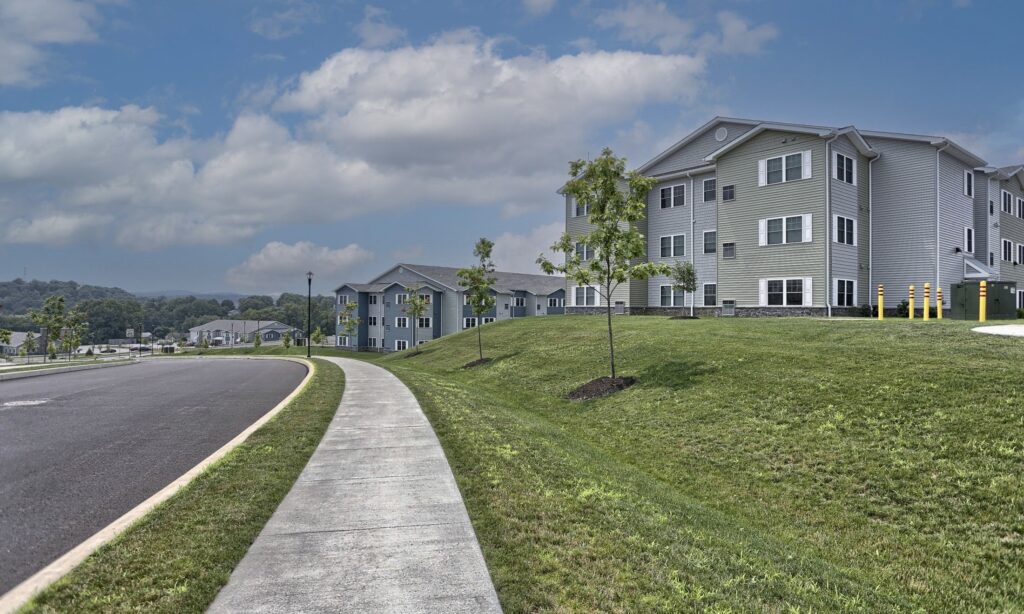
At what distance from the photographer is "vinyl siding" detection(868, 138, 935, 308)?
2723 cm

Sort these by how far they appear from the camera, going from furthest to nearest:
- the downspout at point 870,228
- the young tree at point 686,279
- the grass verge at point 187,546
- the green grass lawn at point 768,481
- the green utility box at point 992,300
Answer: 1. the young tree at point 686,279
2. the downspout at point 870,228
3. the green utility box at point 992,300
4. the green grass lawn at point 768,481
5. the grass verge at point 187,546

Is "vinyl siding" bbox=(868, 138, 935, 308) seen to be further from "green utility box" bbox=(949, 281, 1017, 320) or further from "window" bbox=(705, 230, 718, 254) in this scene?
"window" bbox=(705, 230, 718, 254)

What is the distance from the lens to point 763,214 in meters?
29.2

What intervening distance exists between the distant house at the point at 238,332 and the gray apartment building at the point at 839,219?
111 metres

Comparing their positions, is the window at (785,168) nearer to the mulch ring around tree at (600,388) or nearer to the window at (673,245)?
the window at (673,245)

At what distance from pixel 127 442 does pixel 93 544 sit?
5.09m

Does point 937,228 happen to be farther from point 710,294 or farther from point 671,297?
point 671,297

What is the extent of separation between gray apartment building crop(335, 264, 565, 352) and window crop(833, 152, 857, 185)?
38986 millimetres

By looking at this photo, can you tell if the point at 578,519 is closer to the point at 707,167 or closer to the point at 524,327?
the point at 524,327

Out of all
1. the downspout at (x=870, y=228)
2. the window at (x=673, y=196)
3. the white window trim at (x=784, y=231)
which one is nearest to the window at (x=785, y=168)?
the white window trim at (x=784, y=231)

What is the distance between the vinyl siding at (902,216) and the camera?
1072 inches

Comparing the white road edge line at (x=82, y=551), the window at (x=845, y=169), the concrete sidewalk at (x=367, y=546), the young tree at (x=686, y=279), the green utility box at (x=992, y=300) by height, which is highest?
the window at (x=845, y=169)

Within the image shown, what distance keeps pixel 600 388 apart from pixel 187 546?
38.5 feet

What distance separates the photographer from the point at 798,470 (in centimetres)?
821
